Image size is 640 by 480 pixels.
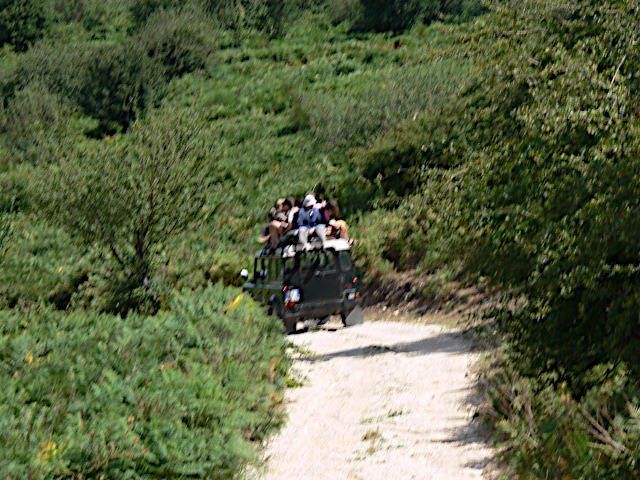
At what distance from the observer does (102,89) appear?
44.2 m

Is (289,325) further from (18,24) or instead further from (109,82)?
(18,24)

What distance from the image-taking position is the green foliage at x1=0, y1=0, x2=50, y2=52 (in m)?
59.1

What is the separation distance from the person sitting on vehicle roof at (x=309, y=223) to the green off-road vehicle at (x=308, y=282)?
0.60 ft

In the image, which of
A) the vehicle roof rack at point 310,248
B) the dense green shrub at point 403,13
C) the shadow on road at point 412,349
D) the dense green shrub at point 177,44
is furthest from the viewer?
the dense green shrub at point 403,13

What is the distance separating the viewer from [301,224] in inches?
508

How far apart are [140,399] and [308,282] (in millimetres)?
7469

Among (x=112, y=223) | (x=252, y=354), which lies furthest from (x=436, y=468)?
(x=112, y=223)

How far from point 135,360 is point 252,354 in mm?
1851

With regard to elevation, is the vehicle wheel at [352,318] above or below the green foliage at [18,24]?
below

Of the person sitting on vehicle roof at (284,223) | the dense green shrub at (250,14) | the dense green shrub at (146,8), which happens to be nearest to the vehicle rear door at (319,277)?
the person sitting on vehicle roof at (284,223)

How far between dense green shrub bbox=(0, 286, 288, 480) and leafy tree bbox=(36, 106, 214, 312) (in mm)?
10158

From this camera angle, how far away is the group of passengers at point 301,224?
41.9 feet

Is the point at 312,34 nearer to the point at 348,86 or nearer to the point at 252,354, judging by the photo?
the point at 348,86

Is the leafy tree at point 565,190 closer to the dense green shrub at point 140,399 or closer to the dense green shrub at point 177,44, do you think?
the dense green shrub at point 140,399
